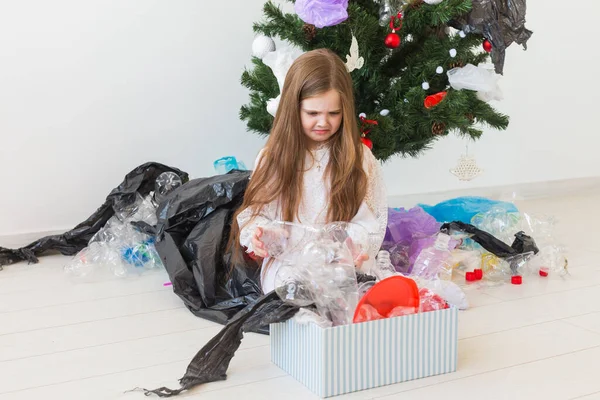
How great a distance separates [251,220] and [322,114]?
35 cm

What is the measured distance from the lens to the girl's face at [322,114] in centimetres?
189

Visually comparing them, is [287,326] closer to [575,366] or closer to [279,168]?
[279,168]

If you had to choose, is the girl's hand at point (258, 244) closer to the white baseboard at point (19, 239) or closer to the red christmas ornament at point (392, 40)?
the red christmas ornament at point (392, 40)

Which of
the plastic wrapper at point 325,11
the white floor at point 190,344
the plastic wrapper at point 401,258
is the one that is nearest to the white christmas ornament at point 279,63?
the plastic wrapper at point 325,11

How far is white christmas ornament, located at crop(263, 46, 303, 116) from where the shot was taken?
2373 mm

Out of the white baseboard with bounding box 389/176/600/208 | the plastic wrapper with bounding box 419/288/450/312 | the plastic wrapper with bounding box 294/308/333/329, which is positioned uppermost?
the white baseboard with bounding box 389/176/600/208

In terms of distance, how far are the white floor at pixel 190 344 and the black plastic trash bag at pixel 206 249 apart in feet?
0.23

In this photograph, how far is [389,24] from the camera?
7.71 ft

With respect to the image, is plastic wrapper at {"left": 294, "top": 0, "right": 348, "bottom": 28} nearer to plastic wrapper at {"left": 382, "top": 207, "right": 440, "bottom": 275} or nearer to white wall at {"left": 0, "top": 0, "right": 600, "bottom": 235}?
plastic wrapper at {"left": 382, "top": 207, "right": 440, "bottom": 275}

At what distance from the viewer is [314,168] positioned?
6.59ft

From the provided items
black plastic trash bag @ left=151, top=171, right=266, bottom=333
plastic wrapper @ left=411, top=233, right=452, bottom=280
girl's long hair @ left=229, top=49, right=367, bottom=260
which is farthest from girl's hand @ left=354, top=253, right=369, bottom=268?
plastic wrapper @ left=411, top=233, right=452, bottom=280

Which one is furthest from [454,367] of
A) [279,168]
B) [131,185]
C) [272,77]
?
[131,185]

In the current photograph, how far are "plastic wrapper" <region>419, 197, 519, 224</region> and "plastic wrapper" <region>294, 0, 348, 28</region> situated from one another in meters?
1.03

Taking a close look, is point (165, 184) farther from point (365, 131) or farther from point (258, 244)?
point (258, 244)
